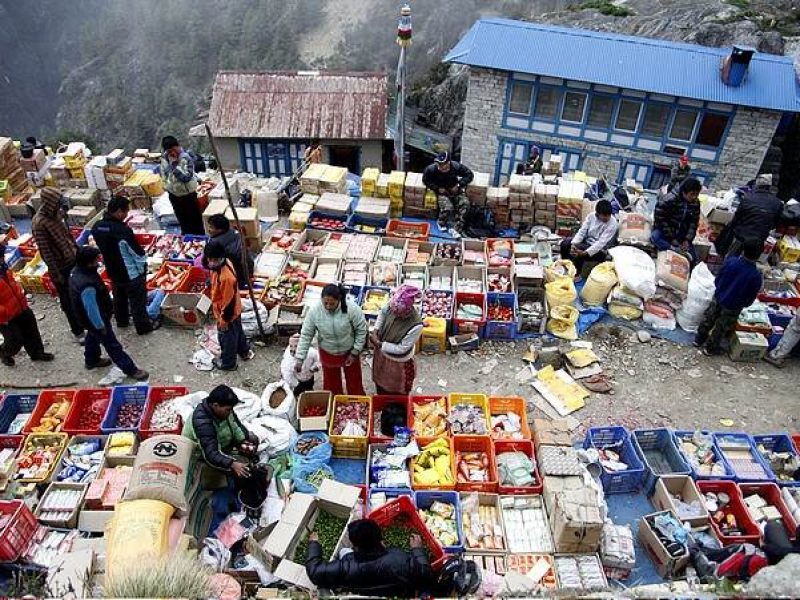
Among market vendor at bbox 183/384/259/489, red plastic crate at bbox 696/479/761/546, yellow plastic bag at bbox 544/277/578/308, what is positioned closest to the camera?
market vendor at bbox 183/384/259/489

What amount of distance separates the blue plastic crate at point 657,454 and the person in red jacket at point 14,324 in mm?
6822

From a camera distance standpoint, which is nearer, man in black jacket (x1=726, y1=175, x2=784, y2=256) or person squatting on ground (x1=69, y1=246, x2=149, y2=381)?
person squatting on ground (x1=69, y1=246, x2=149, y2=381)

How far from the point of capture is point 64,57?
52.6 m

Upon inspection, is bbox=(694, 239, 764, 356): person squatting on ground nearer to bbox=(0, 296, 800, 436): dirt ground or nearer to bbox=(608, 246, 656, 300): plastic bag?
bbox=(0, 296, 800, 436): dirt ground

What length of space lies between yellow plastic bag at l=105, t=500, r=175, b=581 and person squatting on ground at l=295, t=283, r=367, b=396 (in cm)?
204

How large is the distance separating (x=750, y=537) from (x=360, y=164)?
55.4 feet

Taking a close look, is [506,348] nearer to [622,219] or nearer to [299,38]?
[622,219]

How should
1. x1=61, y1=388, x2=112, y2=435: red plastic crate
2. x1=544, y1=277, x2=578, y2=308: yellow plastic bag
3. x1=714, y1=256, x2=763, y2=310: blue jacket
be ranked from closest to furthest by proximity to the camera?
x1=61, y1=388, x2=112, y2=435: red plastic crate < x1=714, y1=256, x2=763, y2=310: blue jacket < x1=544, y1=277, x2=578, y2=308: yellow plastic bag

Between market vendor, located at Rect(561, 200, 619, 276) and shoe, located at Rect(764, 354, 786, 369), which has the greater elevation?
market vendor, located at Rect(561, 200, 619, 276)

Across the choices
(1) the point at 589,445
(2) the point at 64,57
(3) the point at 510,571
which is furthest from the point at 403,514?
(2) the point at 64,57

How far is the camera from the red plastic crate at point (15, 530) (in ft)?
15.0

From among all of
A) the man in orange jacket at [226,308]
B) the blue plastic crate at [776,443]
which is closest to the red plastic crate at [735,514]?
the blue plastic crate at [776,443]

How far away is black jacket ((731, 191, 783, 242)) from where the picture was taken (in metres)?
7.85

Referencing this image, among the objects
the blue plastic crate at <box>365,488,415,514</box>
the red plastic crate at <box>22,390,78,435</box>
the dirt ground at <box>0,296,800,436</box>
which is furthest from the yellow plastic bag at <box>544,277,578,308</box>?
the red plastic crate at <box>22,390,78,435</box>
